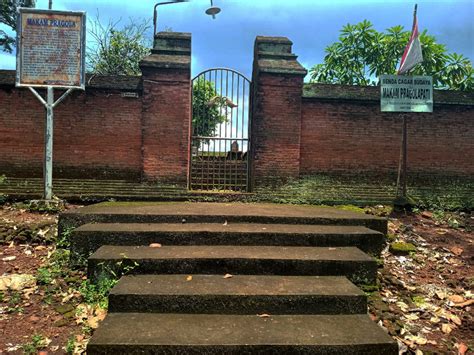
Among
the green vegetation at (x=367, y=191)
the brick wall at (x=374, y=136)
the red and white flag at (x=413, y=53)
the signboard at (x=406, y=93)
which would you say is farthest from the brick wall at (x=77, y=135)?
the red and white flag at (x=413, y=53)

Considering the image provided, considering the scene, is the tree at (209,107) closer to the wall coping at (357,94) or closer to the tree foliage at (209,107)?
the tree foliage at (209,107)

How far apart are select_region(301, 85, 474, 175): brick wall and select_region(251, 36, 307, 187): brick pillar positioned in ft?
0.93

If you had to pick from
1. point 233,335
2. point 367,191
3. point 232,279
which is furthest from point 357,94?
point 233,335

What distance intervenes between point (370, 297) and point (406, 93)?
16.0ft

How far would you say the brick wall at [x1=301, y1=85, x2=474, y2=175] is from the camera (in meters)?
7.60

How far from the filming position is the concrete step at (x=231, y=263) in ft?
10.7

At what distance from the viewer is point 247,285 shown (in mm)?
3016

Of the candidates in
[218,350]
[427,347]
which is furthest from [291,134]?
[218,350]

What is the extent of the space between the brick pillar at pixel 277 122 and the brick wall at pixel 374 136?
0.28 meters

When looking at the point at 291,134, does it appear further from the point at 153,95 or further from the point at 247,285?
the point at 247,285

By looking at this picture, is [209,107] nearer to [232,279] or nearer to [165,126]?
[165,126]

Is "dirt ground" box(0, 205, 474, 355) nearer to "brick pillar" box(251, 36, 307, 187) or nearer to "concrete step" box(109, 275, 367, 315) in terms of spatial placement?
"concrete step" box(109, 275, 367, 315)

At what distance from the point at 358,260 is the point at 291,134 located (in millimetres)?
4359

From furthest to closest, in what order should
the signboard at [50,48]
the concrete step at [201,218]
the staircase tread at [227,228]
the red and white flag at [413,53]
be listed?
the red and white flag at [413,53], the signboard at [50,48], the concrete step at [201,218], the staircase tread at [227,228]
